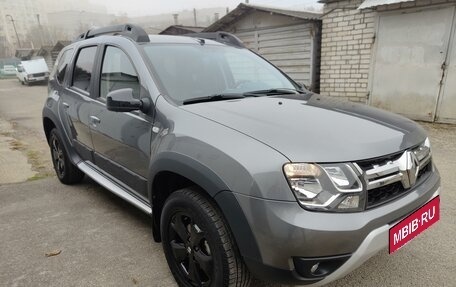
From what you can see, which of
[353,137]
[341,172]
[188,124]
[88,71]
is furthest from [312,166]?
[88,71]

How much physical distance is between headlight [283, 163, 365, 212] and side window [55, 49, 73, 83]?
3309mm

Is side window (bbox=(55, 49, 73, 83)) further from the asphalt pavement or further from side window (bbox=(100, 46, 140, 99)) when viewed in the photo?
the asphalt pavement

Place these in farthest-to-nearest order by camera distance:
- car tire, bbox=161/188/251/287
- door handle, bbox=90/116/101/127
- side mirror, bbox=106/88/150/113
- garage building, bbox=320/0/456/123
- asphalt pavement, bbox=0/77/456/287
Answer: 1. garage building, bbox=320/0/456/123
2. door handle, bbox=90/116/101/127
3. asphalt pavement, bbox=0/77/456/287
4. side mirror, bbox=106/88/150/113
5. car tire, bbox=161/188/251/287

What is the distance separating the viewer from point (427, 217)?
2008mm

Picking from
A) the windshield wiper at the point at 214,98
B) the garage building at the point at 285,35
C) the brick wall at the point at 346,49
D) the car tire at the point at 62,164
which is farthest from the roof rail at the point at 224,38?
the garage building at the point at 285,35

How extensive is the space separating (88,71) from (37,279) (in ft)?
6.23

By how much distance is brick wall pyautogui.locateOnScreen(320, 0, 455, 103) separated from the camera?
8102 mm

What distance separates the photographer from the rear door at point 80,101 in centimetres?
329

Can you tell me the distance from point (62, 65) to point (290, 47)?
7357mm

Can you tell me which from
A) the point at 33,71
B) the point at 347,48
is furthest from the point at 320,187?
the point at 33,71

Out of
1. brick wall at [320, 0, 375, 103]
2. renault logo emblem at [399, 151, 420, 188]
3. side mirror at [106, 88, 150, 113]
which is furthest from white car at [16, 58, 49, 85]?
renault logo emblem at [399, 151, 420, 188]

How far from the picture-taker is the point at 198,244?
6.60ft

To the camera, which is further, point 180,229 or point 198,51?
point 198,51

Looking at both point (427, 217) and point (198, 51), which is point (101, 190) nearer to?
point (198, 51)
